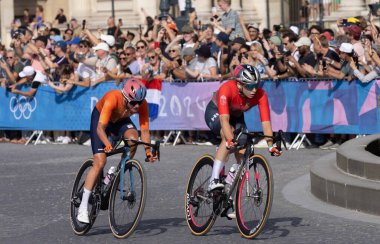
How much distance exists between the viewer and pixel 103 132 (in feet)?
41.2

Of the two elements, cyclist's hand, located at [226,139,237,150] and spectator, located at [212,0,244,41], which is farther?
spectator, located at [212,0,244,41]

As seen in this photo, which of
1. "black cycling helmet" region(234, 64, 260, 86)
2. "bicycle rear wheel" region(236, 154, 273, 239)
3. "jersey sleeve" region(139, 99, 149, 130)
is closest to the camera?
"bicycle rear wheel" region(236, 154, 273, 239)

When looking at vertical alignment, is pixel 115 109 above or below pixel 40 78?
above

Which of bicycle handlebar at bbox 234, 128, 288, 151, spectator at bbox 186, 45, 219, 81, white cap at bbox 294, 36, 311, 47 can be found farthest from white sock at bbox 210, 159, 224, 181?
spectator at bbox 186, 45, 219, 81

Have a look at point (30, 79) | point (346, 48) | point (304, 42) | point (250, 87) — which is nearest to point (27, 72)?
point (30, 79)

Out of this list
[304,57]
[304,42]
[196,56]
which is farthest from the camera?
[196,56]

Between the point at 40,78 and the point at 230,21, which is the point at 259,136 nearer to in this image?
the point at 40,78

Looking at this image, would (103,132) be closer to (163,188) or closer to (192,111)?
(163,188)

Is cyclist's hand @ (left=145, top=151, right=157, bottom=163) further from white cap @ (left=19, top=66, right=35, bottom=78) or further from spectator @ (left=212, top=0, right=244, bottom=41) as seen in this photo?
spectator @ (left=212, top=0, right=244, bottom=41)

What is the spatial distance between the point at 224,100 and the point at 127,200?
51.1 inches

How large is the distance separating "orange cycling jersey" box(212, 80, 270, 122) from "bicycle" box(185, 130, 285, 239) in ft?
0.86

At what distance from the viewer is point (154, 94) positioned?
23047mm

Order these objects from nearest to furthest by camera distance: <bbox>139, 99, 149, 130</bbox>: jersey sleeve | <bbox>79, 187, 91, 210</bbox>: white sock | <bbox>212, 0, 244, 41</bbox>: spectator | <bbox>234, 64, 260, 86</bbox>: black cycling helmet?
<bbox>234, 64, 260, 86</bbox>: black cycling helmet
<bbox>139, 99, 149, 130</bbox>: jersey sleeve
<bbox>79, 187, 91, 210</bbox>: white sock
<bbox>212, 0, 244, 41</bbox>: spectator

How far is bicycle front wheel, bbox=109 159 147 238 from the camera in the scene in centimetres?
1238
